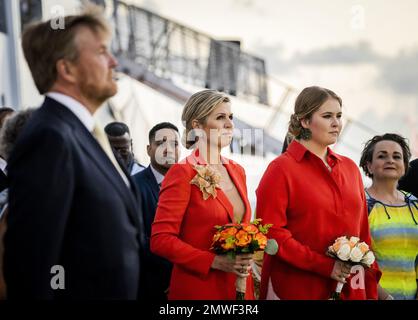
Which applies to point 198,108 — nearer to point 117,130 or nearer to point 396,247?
point 396,247

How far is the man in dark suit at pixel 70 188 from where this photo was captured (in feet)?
7.34

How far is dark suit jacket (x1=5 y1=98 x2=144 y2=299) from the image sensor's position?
2.23 metres

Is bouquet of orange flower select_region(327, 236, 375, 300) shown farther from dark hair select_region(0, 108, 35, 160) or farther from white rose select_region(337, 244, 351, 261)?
dark hair select_region(0, 108, 35, 160)

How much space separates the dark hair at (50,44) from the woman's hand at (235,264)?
1410 mm

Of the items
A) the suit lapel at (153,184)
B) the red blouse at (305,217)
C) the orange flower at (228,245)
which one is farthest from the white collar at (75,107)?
the suit lapel at (153,184)

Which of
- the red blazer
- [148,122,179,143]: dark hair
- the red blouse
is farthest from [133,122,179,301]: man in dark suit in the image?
the red blouse

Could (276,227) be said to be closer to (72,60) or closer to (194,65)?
(72,60)

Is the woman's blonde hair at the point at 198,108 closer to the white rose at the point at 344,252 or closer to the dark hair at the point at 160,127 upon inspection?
the white rose at the point at 344,252

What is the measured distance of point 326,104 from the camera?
12.9 ft

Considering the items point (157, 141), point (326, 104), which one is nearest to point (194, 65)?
point (157, 141)

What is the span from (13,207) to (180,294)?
1.57m

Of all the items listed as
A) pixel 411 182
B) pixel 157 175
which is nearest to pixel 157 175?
pixel 157 175

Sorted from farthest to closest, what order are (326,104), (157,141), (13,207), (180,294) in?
(157,141) → (326,104) → (180,294) → (13,207)

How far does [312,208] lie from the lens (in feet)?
12.4
